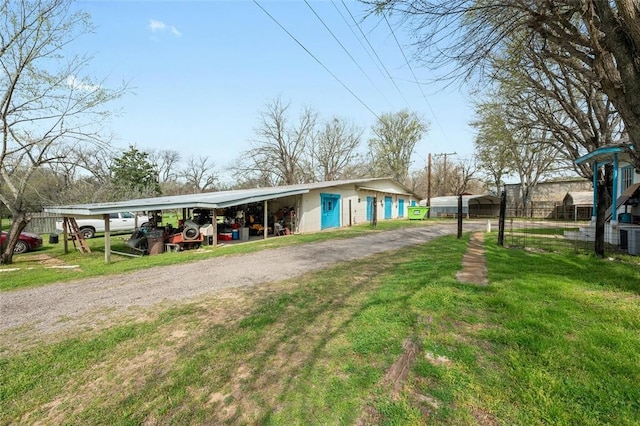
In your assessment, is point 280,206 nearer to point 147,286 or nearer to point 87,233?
point 147,286

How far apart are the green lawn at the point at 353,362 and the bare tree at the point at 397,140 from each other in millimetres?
35689

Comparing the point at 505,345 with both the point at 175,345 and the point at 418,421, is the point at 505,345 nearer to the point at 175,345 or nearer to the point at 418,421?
the point at 418,421

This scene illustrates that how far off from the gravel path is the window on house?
987cm

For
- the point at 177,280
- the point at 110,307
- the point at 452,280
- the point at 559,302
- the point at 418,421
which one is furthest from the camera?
the point at 177,280

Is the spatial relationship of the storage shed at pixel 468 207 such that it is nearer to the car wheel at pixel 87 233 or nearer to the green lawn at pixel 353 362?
the green lawn at pixel 353 362

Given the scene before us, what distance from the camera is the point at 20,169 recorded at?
1296cm

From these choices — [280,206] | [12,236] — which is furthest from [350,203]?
[12,236]

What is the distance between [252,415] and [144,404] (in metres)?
0.94

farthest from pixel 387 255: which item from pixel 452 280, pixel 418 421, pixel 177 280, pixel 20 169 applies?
pixel 20 169

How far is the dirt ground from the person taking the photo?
4398mm

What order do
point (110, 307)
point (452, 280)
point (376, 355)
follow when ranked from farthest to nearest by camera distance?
point (452, 280), point (110, 307), point (376, 355)

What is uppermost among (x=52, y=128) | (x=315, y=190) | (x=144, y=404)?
(x=52, y=128)

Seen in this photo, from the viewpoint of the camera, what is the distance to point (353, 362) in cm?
290

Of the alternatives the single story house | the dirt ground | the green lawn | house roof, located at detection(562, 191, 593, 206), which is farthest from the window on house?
house roof, located at detection(562, 191, 593, 206)
